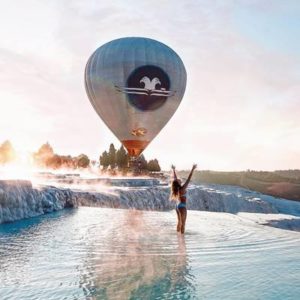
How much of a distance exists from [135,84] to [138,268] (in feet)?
105

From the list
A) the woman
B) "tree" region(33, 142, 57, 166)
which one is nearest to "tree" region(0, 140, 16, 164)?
"tree" region(33, 142, 57, 166)

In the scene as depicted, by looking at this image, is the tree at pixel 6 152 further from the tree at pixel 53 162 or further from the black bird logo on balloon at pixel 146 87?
the black bird logo on balloon at pixel 146 87

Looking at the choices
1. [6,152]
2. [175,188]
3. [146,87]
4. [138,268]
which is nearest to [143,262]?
[138,268]

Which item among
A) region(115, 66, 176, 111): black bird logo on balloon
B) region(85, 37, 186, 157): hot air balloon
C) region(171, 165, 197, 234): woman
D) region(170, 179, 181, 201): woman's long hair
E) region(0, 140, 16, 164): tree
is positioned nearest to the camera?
region(171, 165, 197, 234): woman

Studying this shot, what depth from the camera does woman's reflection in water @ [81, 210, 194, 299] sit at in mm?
8117

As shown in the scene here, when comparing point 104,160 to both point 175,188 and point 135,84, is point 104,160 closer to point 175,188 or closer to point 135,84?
point 135,84

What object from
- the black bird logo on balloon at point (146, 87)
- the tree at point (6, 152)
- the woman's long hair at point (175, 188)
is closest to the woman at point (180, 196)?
the woman's long hair at point (175, 188)

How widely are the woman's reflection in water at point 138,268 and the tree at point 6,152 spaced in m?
78.2

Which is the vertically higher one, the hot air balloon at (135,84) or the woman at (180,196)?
the hot air balloon at (135,84)

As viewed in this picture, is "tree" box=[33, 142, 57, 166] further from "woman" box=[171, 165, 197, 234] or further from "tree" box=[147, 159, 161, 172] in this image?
"woman" box=[171, 165, 197, 234]

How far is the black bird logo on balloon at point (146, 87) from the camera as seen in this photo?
40.5 m

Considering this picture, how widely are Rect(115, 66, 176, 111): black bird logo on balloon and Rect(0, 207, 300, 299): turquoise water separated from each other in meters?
25.1

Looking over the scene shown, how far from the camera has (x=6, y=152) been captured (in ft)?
293

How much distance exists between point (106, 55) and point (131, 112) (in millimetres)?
5619
